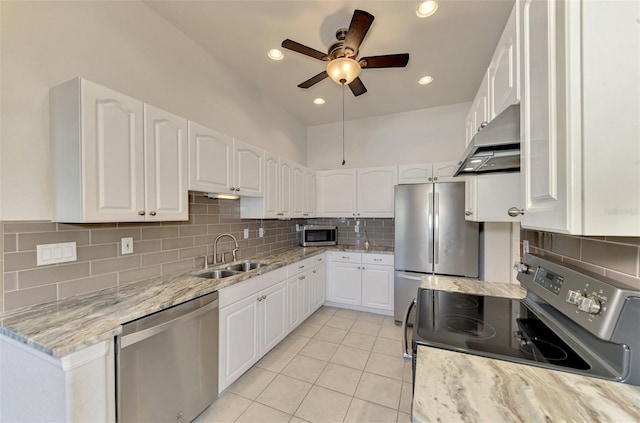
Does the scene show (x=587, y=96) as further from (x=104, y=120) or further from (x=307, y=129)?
(x=307, y=129)

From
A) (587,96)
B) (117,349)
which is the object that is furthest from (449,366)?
(117,349)

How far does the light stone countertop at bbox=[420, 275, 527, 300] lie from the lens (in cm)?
153

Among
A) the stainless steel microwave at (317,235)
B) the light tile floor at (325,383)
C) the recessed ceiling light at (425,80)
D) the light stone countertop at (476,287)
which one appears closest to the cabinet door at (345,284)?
the stainless steel microwave at (317,235)

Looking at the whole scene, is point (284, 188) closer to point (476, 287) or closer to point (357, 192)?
point (357, 192)

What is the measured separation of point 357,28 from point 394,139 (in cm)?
240

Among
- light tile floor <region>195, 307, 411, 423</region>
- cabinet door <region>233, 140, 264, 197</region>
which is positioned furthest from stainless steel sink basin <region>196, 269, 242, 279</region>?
light tile floor <region>195, 307, 411, 423</region>

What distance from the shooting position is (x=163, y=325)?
138 cm

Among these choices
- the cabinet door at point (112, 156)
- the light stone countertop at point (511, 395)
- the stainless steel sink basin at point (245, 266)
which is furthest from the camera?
the stainless steel sink basin at point (245, 266)

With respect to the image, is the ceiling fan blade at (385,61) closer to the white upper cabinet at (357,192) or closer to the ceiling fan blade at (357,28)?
the ceiling fan blade at (357,28)

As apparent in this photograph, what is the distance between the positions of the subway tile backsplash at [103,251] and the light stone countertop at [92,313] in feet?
0.21

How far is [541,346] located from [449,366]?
45 centimetres

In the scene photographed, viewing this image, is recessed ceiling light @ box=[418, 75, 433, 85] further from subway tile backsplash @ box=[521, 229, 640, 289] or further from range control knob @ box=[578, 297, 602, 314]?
range control knob @ box=[578, 297, 602, 314]

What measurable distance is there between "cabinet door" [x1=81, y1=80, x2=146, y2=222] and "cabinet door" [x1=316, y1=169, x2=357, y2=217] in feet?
8.54

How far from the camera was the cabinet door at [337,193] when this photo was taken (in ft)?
12.3
